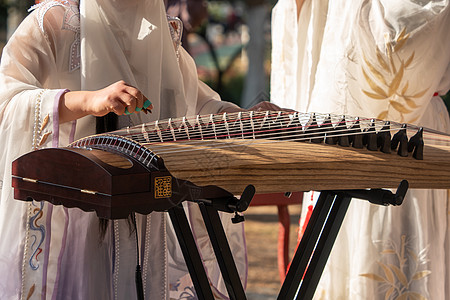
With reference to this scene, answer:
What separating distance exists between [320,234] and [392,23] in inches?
36.9

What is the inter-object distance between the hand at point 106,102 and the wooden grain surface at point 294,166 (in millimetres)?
137

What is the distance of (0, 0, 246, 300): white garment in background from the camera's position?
1.90 meters

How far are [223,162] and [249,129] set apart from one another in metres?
0.26

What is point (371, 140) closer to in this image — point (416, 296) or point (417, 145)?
point (417, 145)

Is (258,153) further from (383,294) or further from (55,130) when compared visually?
(383,294)

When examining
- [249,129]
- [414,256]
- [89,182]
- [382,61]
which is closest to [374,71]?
[382,61]

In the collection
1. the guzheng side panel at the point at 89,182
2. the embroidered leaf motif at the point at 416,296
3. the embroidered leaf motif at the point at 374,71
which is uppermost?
the embroidered leaf motif at the point at 374,71

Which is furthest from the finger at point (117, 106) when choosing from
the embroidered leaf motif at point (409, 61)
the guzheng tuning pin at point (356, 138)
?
the embroidered leaf motif at point (409, 61)

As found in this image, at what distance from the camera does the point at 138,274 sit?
184 centimetres

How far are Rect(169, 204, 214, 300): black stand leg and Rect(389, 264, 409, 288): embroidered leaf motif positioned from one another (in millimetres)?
1099

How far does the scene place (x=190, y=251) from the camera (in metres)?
1.81

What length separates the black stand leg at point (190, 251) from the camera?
5.82 feet

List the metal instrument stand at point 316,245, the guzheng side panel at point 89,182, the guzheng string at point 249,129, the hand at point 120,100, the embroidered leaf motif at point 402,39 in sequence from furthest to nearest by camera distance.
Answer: the embroidered leaf motif at point 402,39
the metal instrument stand at point 316,245
the guzheng string at point 249,129
the hand at point 120,100
the guzheng side panel at point 89,182

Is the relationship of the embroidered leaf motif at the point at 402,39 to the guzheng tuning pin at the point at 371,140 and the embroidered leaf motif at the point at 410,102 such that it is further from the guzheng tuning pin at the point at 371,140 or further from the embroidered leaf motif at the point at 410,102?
the guzheng tuning pin at the point at 371,140
